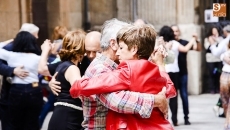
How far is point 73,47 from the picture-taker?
5.42m

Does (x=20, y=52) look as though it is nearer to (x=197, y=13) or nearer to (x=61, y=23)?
(x=61, y=23)

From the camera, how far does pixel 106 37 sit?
409 cm

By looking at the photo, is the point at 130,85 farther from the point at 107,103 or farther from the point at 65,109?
the point at 65,109

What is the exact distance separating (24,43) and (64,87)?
2117 mm

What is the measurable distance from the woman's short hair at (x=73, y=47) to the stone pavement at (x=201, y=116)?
534 centimetres

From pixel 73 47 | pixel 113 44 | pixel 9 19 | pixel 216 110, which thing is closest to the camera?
pixel 113 44

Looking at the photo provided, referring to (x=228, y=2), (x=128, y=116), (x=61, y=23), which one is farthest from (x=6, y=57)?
(x=228, y=2)

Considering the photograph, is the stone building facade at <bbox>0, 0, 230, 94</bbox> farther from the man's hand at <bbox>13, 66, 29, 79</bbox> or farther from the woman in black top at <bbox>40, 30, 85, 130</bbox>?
the woman in black top at <bbox>40, 30, 85, 130</bbox>

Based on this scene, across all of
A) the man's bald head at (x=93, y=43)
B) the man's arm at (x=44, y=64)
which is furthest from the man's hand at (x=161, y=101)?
the man's arm at (x=44, y=64)

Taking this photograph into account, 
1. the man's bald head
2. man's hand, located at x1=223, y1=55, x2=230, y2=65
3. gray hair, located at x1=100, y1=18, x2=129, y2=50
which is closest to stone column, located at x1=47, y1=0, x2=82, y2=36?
man's hand, located at x1=223, y1=55, x2=230, y2=65

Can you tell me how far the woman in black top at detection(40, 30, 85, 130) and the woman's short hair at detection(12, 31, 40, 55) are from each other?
1879 mm

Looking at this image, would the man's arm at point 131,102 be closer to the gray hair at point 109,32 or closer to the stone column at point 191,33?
the gray hair at point 109,32

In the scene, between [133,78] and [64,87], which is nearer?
[133,78]

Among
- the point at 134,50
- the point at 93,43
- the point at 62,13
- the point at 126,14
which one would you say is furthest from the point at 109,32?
the point at 126,14
